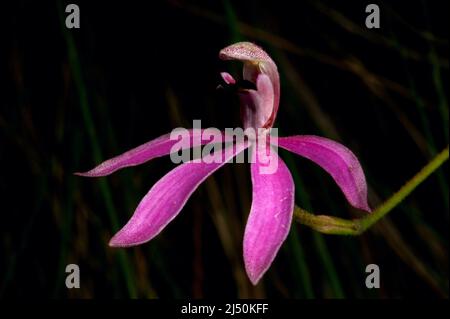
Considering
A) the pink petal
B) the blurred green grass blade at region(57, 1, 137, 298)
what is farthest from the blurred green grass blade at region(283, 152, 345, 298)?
the pink petal

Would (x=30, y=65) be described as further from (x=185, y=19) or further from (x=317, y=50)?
(x=317, y=50)

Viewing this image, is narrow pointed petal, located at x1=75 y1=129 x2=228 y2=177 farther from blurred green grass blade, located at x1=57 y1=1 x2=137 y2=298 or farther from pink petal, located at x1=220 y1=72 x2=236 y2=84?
blurred green grass blade, located at x1=57 y1=1 x2=137 y2=298

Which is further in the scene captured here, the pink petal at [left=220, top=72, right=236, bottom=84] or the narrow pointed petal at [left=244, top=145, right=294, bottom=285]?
the pink petal at [left=220, top=72, right=236, bottom=84]

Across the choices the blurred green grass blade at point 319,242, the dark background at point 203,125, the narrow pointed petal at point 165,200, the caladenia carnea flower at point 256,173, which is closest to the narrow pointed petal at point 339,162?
the caladenia carnea flower at point 256,173

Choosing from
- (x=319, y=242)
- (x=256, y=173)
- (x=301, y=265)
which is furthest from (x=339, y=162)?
(x=319, y=242)

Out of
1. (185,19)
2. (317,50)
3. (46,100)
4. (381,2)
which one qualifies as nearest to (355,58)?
(317,50)

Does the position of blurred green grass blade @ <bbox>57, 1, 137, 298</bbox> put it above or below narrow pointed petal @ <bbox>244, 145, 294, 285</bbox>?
above
